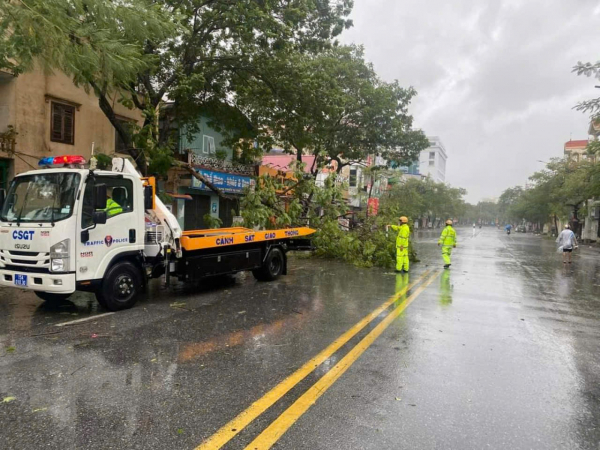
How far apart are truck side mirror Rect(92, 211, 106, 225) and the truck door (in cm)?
5

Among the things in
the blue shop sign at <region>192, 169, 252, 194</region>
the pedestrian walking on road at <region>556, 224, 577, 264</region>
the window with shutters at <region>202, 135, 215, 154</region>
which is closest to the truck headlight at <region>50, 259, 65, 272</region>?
the blue shop sign at <region>192, 169, 252, 194</region>

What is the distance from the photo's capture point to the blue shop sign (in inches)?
837

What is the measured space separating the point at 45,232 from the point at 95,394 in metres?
3.34

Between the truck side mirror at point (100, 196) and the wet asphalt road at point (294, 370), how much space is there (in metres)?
1.69

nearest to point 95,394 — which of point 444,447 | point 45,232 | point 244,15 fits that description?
point 444,447

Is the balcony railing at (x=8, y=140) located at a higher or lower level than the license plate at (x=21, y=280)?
higher

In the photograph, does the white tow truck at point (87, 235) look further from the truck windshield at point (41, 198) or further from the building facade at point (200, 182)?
the building facade at point (200, 182)

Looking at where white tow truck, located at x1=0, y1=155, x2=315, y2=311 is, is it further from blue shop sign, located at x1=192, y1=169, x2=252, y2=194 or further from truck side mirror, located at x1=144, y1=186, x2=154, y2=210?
blue shop sign, located at x1=192, y1=169, x2=252, y2=194

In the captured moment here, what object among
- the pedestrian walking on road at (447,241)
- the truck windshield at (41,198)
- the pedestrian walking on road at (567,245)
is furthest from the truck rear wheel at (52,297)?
the pedestrian walking on road at (567,245)

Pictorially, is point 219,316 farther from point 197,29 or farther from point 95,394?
point 197,29

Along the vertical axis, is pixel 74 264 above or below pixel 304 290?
above

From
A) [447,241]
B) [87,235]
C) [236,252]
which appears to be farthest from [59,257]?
[447,241]

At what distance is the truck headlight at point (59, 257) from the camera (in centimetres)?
620

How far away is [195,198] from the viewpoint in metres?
22.4
